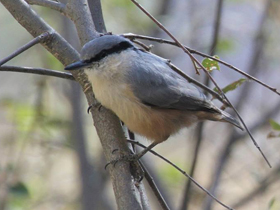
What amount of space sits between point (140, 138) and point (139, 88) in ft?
6.13

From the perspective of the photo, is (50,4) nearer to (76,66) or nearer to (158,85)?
(76,66)

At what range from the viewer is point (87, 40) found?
214 cm

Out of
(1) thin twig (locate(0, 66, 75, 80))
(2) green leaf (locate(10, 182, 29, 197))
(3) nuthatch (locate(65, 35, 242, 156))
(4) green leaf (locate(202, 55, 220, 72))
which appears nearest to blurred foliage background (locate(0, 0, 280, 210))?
(2) green leaf (locate(10, 182, 29, 197))

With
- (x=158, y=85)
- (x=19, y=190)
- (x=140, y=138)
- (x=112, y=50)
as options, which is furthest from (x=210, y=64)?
(x=140, y=138)

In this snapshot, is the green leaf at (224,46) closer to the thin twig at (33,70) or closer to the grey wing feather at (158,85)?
the grey wing feather at (158,85)

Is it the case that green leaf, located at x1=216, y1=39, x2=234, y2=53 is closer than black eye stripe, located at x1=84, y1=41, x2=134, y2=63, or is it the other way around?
black eye stripe, located at x1=84, y1=41, x2=134, y2=63

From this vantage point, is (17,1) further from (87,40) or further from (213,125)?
(213,125)

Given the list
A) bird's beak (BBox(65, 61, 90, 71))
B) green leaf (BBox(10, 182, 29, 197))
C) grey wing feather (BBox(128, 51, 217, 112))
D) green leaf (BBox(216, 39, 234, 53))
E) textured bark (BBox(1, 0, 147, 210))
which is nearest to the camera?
textured bark (BBox(1, 0, 147, 210))

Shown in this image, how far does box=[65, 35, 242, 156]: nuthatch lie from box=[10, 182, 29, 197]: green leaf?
97cm

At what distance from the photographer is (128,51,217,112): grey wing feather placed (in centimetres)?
236

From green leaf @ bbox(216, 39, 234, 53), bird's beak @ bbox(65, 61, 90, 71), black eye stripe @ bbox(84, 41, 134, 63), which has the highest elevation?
green leaf @ bbox(216, 39, 234, 53)

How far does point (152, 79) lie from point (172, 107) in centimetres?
22

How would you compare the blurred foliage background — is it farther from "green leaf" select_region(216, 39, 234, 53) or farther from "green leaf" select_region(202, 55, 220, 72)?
"green leaf" select_region(202, 55, 220, 72)

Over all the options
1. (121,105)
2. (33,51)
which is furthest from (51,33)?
(33,51)
